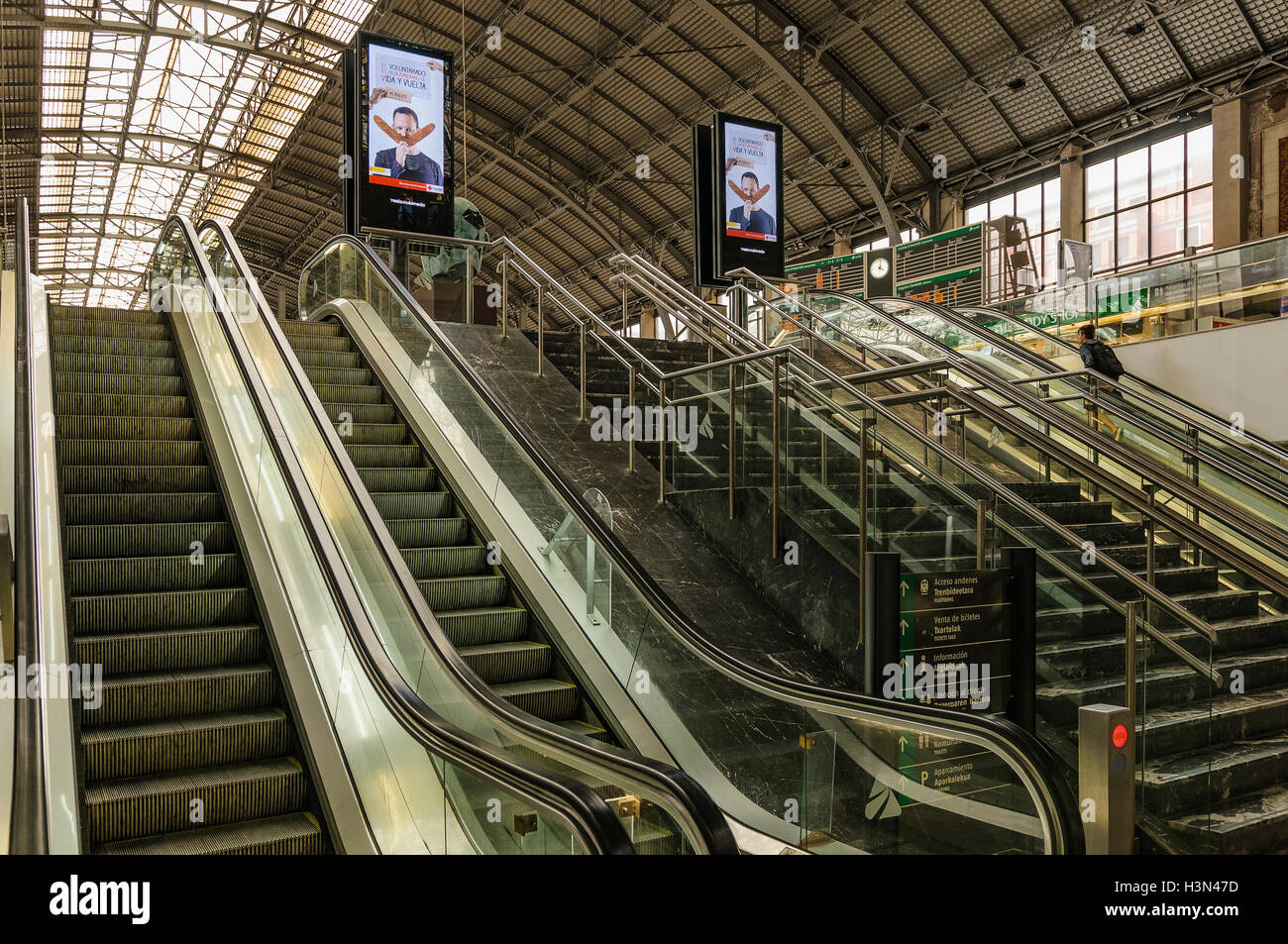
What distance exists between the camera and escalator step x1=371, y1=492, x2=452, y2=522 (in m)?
6.27

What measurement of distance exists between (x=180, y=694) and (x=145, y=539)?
1292mm

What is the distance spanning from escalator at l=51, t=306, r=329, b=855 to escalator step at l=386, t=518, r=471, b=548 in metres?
0.96

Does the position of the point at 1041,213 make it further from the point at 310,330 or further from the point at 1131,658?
the point at 1131,658

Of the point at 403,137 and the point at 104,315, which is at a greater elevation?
the point at 403,137

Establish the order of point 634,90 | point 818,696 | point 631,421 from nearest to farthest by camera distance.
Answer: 1. point 818,696
2. point 631,421
3. point 634,90

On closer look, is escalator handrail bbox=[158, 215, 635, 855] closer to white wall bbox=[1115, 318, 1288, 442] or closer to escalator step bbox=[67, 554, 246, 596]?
escalator step bbox=[67, 554, 246, 596]

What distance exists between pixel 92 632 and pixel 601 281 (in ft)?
89.8

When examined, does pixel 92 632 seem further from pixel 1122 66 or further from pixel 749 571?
pixel 1122 66

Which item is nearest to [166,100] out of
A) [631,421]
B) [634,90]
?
[634,90]

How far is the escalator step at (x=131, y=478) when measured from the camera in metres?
5.71

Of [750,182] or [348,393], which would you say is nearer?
[348,393]

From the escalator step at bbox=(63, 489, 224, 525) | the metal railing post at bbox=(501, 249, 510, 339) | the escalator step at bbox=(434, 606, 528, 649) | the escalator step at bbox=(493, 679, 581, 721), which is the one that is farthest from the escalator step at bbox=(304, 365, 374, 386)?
the escalator step at bbox=(493, 679, 581, 721)

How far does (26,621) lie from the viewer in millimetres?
3406

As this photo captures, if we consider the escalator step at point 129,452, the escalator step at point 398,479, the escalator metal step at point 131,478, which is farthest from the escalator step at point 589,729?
the escalator step at point 129,452
